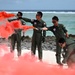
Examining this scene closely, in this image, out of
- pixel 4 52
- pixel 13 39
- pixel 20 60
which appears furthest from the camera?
pixel 13 39

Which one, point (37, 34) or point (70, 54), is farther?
point (37, 34)

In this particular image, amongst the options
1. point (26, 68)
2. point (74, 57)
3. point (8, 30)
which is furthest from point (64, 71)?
point (8, 30)

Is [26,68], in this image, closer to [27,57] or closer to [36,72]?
[36,72]

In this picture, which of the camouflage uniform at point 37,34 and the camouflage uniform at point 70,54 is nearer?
the camouflage uniform at point 70,54

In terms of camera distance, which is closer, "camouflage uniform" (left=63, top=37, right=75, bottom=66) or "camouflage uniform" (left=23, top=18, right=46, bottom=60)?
"camouflage uniform" (left=63, top=37, right=75, bottom=66)

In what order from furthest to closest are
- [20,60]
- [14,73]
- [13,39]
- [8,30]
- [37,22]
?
[13,39], [37,22], [8,30], [20,60], [14,73]

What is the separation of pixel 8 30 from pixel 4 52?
36.2 inches

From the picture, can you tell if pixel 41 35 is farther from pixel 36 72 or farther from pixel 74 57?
pixel 36 72

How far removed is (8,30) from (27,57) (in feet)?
4.85

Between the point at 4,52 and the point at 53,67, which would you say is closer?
the point at 53,67

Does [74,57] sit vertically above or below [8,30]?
below

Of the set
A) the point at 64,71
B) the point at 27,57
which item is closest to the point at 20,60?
the point at 27,57

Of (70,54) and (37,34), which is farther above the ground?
(37,34)

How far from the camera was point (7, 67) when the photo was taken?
819 cm
